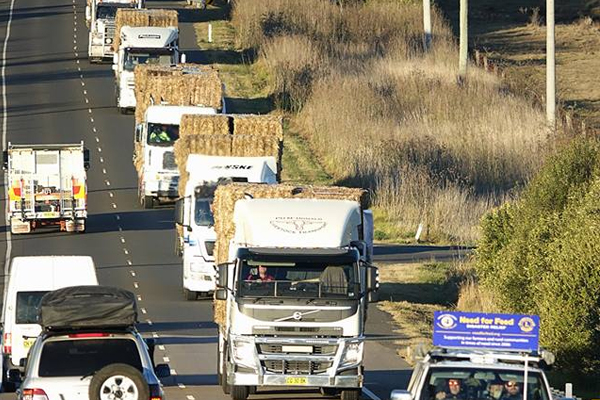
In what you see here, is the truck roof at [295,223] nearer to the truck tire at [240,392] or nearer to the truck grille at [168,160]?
the truck tire at [240,392]

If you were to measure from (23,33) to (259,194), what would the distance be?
201 feet

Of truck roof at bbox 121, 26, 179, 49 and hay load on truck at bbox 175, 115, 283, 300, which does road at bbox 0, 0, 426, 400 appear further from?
truck roof at bbox 121, 26, 179, 49

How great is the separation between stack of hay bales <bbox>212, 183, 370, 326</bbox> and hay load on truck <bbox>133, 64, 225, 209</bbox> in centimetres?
2075

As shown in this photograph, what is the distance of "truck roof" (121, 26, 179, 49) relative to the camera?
71562 millimetres

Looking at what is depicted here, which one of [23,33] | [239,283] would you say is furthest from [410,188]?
[23,33]

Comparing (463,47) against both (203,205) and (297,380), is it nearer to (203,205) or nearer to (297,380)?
(203,205)

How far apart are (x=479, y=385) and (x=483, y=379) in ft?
0.28

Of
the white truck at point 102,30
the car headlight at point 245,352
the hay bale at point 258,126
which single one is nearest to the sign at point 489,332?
the car headlight at point 245,352

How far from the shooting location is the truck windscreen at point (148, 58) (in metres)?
69.7

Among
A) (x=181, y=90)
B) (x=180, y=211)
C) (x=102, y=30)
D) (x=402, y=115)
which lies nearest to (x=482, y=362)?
(x=180, y=211)

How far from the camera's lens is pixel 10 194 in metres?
51.2

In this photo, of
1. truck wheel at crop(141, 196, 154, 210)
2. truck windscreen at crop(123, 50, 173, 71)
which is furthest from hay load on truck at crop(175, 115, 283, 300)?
truck windscreen at crop(123, 50, 173, 71)

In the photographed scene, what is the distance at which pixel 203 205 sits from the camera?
4194cm

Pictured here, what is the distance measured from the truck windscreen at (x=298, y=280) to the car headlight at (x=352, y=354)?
79 cm
